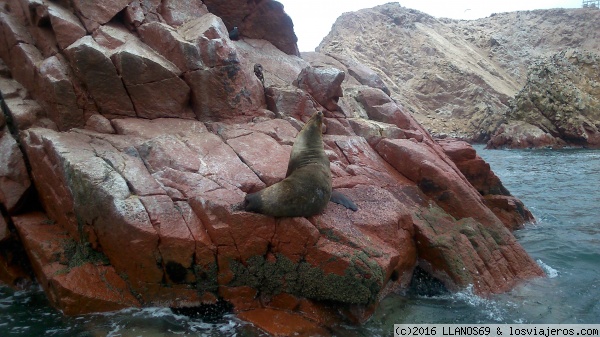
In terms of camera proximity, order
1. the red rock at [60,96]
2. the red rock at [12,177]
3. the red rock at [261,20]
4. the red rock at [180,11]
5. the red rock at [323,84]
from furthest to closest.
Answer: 1. the red rock at [261,20]
2. the red rock at [323,84]
3. the red rock at [180,11]
4. the red rock at [60,96]
5. the red rock at [12,177]

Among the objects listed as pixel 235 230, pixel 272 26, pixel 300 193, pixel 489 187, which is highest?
pixel 272 26

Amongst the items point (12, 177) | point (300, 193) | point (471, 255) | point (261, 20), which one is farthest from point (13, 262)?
point (261, 20)

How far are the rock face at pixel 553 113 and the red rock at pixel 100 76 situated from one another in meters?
26.5

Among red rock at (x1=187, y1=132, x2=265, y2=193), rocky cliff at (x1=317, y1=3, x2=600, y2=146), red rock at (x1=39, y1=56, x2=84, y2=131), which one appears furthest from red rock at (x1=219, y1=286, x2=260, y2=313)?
rocky cliff at (x1=317, y1=3, x2=600, y2=146)

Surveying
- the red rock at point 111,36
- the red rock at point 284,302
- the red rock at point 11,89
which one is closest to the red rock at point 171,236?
the red rock at point 284,302

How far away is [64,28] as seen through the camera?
7.29 meters

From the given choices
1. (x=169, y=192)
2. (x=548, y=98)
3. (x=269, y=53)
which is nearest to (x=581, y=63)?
(x=548, y=98)

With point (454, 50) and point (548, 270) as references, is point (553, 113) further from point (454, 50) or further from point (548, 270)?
point (454, 50)

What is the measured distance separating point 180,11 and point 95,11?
1825mm

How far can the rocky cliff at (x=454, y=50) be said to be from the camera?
149 ft

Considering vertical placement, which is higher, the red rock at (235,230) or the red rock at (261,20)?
the red rock at (261,20)

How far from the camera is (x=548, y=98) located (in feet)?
95.7

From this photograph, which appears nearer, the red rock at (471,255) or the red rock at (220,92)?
the red rock at (471,255)

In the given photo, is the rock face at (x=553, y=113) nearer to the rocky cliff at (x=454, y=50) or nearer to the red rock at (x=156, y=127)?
the rocky cliff at (x=454, y=50)
